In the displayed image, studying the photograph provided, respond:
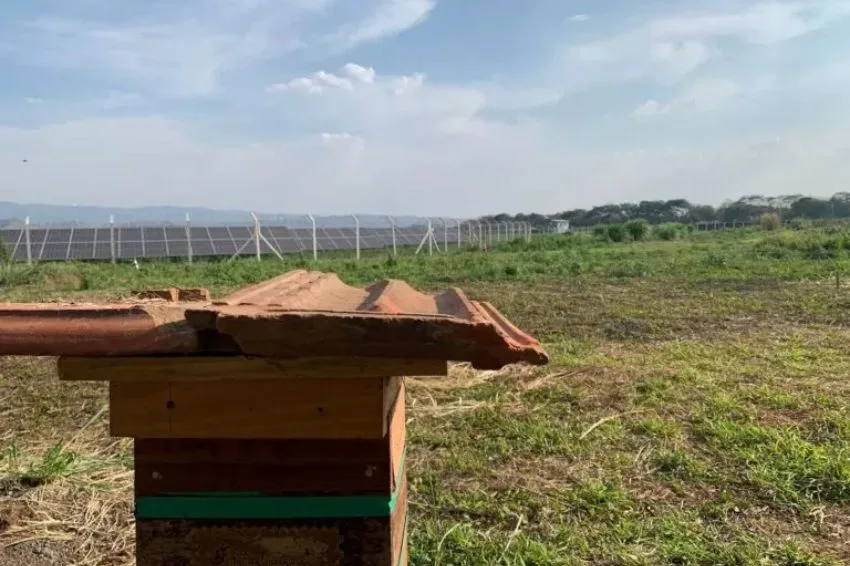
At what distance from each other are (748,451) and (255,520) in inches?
137

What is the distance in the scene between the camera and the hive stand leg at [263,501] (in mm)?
1457

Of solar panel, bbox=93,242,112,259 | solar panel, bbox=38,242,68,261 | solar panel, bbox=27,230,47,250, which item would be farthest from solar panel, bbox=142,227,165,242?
solar panel, bbox=27,230,47,250

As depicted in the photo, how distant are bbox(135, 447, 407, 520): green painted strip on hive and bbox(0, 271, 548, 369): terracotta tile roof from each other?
34 centimetres

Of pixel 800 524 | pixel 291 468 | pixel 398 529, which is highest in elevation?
pixel 291 468

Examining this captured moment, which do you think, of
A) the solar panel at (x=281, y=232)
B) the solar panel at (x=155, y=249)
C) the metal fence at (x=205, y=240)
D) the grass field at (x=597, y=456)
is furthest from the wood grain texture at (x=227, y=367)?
the solar panel at (x=281, y=232)

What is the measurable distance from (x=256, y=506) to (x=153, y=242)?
25608mm

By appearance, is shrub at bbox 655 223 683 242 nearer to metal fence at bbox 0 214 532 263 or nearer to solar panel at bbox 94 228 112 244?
metal fence at bbox 0 214 532 263

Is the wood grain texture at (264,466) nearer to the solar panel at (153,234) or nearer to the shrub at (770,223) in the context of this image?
the solar panel at (153,234)

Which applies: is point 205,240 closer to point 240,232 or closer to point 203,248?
point 203,248

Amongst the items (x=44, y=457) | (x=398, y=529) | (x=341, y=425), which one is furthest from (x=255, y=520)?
(x=44, y=457)

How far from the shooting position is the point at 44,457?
4125 mm

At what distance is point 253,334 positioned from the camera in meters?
1.22

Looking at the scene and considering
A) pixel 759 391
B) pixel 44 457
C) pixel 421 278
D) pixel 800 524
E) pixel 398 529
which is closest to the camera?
pixel 398 529

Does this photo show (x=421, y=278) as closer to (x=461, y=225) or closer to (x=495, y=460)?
(x=495, y=460)
